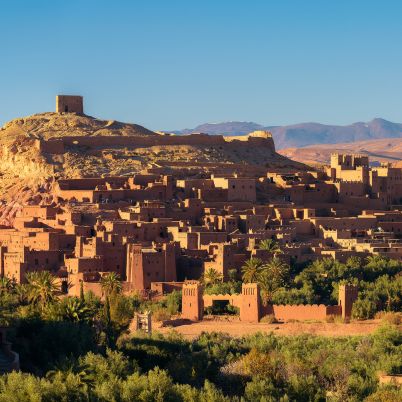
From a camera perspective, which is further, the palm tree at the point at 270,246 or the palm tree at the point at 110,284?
the palm tree at the point at 270,246

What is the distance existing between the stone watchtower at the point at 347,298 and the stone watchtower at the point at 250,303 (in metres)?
2.51

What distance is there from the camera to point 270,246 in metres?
47.4

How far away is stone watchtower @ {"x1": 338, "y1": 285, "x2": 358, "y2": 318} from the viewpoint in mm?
42591

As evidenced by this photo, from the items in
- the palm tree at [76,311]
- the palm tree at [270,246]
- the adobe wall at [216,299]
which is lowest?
the adobe wall at [216,299]

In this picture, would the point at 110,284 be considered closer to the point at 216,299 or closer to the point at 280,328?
the point at 216,299

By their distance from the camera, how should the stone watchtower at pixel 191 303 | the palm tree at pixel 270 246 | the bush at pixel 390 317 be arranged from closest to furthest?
the bush at pixel 390 317 → the stone watchtower at pixel 191 303 → the palm tree at pixel 270 246

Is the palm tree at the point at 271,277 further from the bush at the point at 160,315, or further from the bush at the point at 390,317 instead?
the bush at the point at 390,317

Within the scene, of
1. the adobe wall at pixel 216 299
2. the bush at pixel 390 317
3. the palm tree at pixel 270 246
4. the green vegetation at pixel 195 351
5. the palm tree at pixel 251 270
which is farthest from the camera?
the palm tree at pixel 270 246

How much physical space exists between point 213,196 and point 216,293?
10974 millimetres

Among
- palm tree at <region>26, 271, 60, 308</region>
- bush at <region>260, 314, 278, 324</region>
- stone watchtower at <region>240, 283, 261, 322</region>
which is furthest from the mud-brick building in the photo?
bush at <region>260, 314, 278, 324</region>

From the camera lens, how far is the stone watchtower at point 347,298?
42.6 meters

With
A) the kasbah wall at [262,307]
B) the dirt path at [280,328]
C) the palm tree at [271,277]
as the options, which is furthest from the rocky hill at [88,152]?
the dirt path at [280,328]

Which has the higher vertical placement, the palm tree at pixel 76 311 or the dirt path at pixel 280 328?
the palm tree at pixel 76 311

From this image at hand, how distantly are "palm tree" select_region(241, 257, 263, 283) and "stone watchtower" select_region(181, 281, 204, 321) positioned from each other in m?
2.17
